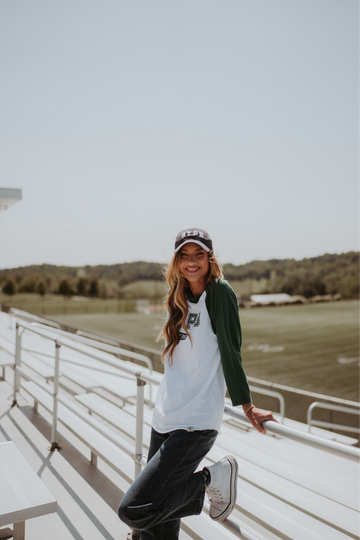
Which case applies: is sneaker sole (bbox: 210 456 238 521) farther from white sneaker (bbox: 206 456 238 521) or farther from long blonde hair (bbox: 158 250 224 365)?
long blonde hair (bbox: 158 250 224 365)

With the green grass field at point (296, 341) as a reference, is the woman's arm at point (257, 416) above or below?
above

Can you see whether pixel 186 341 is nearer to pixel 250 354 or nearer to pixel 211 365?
pixel 211 365

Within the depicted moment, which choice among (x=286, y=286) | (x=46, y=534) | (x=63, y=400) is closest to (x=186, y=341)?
(x=46, y=534)

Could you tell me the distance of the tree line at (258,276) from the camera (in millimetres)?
93500

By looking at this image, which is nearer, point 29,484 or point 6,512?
point 6,512

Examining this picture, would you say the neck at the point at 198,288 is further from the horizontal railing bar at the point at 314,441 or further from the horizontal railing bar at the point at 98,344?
the horizontal railing bar at the point at 98,344

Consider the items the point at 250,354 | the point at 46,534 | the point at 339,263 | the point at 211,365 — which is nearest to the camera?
the point at 211,365

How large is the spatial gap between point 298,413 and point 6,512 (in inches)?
973

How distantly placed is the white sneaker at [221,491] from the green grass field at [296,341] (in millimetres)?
10136

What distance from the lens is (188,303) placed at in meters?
1.79

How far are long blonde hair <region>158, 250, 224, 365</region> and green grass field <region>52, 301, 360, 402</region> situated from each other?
32.8 feet

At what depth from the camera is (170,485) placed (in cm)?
153

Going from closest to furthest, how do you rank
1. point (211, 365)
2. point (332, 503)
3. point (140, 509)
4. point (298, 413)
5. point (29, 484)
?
point (140, 509), point (211, 365), point (29, 484), point (332, 503), point (298, 413)

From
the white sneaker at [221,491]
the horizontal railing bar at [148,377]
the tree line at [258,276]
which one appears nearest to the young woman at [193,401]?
the white sneaker at [221,491]
